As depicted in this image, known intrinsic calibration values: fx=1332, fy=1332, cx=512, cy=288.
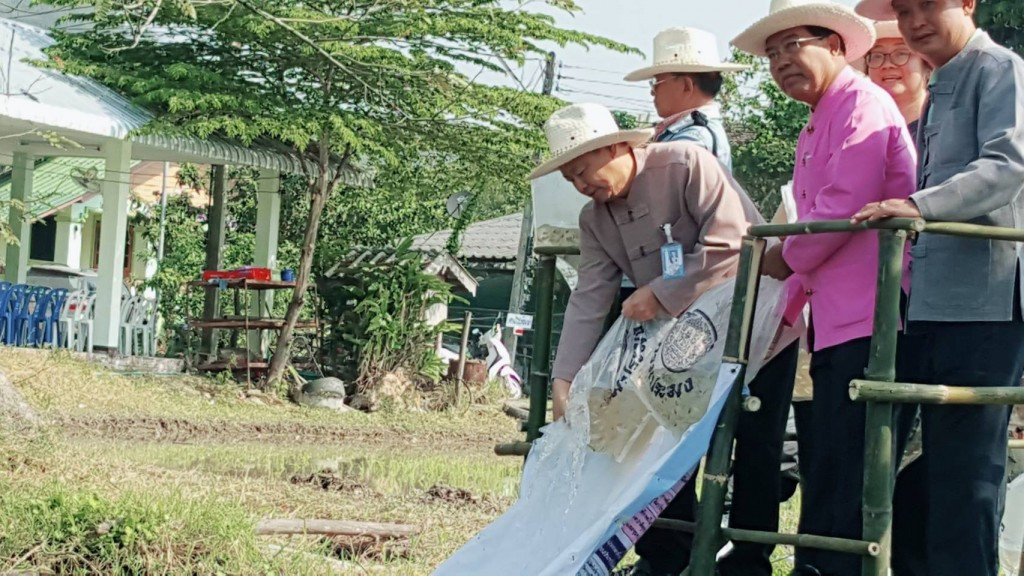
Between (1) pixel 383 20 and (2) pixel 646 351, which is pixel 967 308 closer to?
(2) pixel 646 351

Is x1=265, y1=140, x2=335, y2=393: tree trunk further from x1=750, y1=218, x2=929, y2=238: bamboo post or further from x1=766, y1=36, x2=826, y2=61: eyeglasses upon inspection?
x1=750, y1=218, x2=929, y2=238: bamboo post

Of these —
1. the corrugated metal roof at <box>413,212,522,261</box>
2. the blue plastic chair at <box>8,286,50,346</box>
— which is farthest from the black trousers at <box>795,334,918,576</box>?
the corrugated metal roof at <box>413,212,522,261</box>

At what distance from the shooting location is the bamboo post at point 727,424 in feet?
10.1

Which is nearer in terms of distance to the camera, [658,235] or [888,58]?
[658,235]

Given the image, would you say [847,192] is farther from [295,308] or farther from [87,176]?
[87,176]

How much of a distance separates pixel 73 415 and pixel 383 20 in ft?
17.4

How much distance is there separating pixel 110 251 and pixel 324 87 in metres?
3.19

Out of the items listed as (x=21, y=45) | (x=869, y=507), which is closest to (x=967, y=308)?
(x=869, y=507)

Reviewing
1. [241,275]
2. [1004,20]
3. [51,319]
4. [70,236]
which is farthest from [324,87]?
[70,236]

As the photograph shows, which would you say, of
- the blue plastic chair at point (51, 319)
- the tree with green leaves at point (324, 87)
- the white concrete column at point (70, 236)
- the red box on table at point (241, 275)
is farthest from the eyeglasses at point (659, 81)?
the white concrete column at point (70, 236)

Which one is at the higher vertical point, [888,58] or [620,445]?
[888,58]

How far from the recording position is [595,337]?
374 cm

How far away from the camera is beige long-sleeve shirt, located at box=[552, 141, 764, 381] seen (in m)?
3.50

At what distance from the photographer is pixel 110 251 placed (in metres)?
15.8
